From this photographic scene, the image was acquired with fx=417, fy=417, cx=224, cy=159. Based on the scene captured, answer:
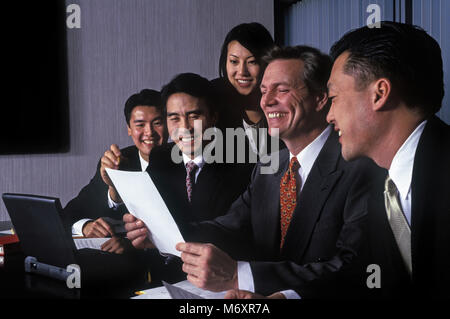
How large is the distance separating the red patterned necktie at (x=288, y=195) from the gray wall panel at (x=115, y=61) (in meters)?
0.57

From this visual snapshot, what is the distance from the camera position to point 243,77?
180cm

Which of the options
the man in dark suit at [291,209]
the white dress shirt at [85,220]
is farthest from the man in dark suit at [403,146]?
the white dress shirt at [85,220]

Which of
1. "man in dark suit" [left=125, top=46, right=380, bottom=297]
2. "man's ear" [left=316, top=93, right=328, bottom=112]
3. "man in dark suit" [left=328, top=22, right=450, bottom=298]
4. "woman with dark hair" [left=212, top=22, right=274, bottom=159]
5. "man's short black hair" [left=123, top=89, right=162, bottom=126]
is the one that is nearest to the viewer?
"man in dark suit" [left=328, top=22, right=450, bottom=298]

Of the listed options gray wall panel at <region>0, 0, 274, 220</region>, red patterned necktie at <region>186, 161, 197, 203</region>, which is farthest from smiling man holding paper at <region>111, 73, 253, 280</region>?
gray wall panel at <region>0, 0, 274, 220</region>

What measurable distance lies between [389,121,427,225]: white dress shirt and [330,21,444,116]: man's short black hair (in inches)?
3.4

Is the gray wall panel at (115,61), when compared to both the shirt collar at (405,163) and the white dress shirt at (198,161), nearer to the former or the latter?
the white dress shirt at (198,161)

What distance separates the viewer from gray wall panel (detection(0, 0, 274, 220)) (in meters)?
1.90

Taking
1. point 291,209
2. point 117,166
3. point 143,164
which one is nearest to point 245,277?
point 291,209

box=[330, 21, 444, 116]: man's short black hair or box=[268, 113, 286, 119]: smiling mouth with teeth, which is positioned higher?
box=[330, 21, 444, 116]: man's short black hair

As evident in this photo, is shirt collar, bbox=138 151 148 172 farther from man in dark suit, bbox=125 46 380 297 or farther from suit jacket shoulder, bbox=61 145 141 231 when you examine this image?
man in dark suit, bbox=125 46 380 297

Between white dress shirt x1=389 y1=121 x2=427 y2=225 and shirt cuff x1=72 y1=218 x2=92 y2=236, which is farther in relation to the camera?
shirt cuff x1=72 y1=218 x2=92 y2=236

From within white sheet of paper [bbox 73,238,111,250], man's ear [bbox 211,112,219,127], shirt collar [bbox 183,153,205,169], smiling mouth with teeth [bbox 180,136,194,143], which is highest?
man's ear [bbox 211,112,219,127]

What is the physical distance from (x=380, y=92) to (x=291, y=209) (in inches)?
22.2

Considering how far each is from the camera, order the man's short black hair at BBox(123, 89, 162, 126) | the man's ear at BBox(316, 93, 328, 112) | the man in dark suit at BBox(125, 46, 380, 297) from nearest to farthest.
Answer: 1. the man in dark suit at BBox(125, 46, 380, 297)
2. the man's ear at BBox(316, 93, 328, 112)
3. the man's short black hair at BBox(123, 89, 162, 126)
